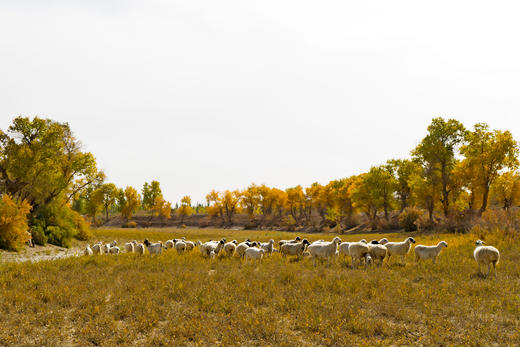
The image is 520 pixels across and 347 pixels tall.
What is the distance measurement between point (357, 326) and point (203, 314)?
391cm

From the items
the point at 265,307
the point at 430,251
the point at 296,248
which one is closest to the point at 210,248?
the point at 296,248

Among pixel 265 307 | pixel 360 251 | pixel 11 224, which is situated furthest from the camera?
pixel 11 224

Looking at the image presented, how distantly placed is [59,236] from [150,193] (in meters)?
76.6

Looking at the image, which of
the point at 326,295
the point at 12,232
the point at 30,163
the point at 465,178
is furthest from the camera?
the point at 465,178

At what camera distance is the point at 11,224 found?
2120 centimetres

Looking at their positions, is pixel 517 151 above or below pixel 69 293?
above

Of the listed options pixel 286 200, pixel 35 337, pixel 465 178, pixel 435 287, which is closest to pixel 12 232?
pixel 35 337

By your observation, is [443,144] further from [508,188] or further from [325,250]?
[325,250]

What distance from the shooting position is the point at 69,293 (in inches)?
362

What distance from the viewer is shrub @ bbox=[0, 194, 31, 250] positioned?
21000 mm

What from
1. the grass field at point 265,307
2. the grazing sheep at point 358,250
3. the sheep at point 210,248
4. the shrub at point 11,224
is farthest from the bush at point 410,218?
the shrub at point 11,224

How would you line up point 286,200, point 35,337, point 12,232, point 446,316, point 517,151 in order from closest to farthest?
point 35,337
point 446,316
point 12,232
point 517,151
point 286,200

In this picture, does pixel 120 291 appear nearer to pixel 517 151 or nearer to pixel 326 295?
pixel 326 295

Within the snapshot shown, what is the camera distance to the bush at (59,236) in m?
27.1
